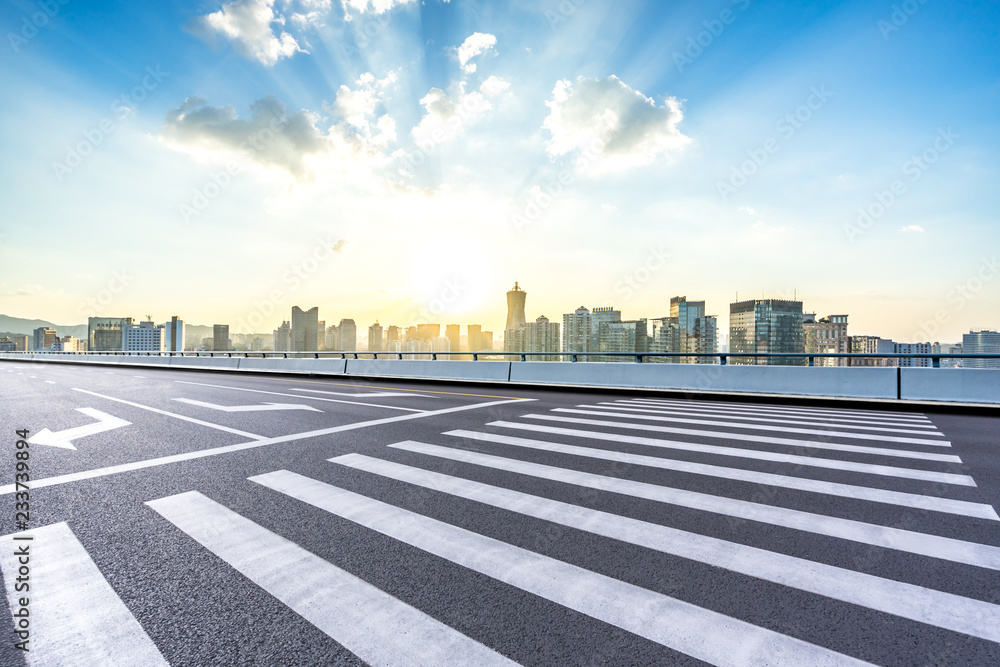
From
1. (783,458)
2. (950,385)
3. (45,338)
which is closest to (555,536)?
(783,458)

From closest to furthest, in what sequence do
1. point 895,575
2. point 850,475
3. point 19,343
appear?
point 895,575, point 850,475, point 19,343

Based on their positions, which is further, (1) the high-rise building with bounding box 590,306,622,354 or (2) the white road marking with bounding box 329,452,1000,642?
(1) the high-rise building with bounding box 590,306,622,354

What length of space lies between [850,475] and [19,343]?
18185 centimetres

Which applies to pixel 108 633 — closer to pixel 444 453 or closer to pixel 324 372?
pixel 444 453

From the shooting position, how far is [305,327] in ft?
161

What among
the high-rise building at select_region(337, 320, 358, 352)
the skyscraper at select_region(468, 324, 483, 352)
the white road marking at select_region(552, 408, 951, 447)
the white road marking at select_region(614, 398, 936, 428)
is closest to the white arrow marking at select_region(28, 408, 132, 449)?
the white road marking at select_region(552, 408, 951, 447)

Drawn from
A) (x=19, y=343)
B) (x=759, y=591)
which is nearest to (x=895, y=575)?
(x=759, y=591)

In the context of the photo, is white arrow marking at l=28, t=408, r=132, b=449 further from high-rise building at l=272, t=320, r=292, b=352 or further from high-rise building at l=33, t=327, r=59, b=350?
high-rise building at l=33, t=327, r=59, b=350

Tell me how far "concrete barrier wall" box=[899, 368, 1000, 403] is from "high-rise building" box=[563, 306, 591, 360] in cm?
2853

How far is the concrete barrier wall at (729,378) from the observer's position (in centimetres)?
1177

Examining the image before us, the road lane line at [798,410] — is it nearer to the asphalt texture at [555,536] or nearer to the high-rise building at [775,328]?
the asphalt texture at [555,536]

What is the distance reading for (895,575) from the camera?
3021 millimetres

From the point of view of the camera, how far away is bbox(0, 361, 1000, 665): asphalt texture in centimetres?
238

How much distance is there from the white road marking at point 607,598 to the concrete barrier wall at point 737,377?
11465 millimetres
